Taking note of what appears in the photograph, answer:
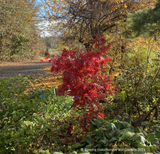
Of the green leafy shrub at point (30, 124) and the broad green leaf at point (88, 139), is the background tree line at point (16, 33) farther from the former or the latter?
the broad green leaf at point (88, 139)

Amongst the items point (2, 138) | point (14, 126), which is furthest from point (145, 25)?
point (2, 138)

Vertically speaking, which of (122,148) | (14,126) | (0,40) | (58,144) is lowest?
(58,144)

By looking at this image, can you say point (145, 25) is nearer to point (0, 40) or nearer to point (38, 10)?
point (38, 10)

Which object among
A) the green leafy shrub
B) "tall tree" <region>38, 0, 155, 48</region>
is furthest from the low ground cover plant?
"tall tree" <region>38, 0, 155, 48</region>

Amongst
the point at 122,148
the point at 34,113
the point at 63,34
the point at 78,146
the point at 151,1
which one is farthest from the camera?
the point at 63,34

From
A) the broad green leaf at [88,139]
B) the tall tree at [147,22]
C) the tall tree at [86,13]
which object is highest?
the tall tree at [86,13]

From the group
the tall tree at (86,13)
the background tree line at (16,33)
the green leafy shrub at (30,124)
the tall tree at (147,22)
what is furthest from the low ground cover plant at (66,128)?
the background tree line at (16,33)

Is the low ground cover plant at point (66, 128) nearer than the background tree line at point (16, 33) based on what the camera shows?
Yes

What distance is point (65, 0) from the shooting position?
5.96m

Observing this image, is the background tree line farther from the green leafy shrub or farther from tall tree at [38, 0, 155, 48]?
the green leafy shrub

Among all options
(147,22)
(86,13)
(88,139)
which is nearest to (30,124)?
(88,139)

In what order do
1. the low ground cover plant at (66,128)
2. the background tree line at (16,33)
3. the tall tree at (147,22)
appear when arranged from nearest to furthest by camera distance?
the low ground cover plant at (66,128) < the tall tree at (147,22) < the background tree line at (16,33)

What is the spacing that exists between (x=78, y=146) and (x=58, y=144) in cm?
38

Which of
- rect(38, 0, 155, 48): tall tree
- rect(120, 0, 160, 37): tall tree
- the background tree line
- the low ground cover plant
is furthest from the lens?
the background tree line
